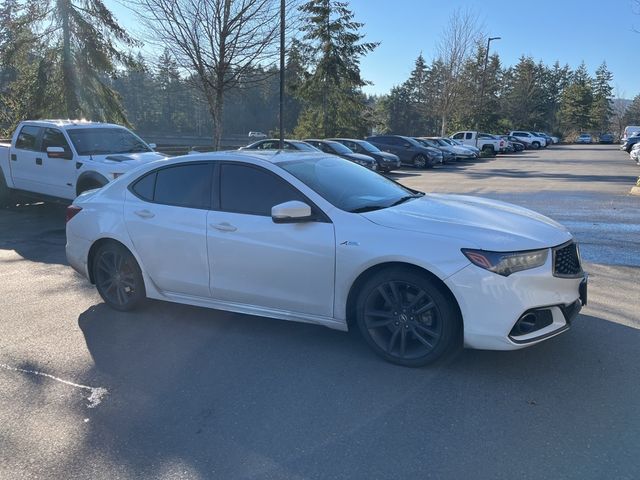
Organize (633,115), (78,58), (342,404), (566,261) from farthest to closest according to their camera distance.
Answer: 1. (633,115)
2. (78,58)
3. (566,261)
4. (342,404)

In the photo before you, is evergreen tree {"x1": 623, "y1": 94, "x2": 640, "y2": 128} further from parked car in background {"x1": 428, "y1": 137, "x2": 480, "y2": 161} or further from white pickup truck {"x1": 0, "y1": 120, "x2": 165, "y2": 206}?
white pickup truck {"x1": 0, "y1": 120, "x2": 165, "y2": 206}

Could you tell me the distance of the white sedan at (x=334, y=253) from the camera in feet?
11.9

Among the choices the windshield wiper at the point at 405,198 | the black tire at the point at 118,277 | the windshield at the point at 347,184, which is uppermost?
the windshield at the point at 347,184

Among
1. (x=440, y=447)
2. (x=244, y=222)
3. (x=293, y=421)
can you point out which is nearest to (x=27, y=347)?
(x=244, y=222)

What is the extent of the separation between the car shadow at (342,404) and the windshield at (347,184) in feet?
3.85

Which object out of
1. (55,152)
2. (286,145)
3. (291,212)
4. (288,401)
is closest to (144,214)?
(291,212)

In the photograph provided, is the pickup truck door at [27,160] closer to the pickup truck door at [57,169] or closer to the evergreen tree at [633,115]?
the pickup truck door at [57,169]

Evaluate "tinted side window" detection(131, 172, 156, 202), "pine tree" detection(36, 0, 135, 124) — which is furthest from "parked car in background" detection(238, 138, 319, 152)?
"tinted side window" detection(131, 172, 156, 202)

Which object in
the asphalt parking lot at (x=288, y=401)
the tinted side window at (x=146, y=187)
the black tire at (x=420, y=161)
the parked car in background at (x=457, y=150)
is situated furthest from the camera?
the parked car in background at (x=457, y=150)

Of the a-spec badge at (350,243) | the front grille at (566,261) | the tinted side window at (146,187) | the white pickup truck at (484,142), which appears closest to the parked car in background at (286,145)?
the tinted side window at (146,187)

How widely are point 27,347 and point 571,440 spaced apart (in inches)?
162

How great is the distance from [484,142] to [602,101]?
6315cm

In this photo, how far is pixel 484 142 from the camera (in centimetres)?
4019

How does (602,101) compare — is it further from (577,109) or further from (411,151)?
(411,151)
